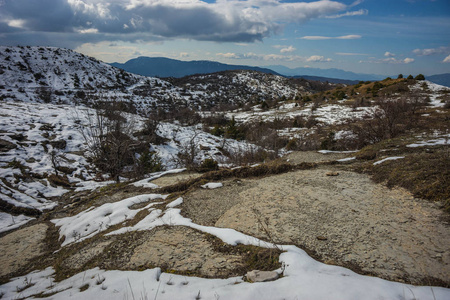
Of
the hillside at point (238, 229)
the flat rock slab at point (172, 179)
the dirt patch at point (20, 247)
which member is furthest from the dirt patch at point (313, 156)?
the dirt patch at point (20, 247)

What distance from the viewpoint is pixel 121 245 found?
4.75m

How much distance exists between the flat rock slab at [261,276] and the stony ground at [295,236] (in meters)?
0.25

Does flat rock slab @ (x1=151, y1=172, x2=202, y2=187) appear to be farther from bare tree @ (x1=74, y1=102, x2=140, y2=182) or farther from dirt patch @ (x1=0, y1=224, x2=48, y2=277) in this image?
dirt patch @ (x1=0, y1=224, x2=48, y2=277)

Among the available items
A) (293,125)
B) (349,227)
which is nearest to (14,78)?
(293,125)

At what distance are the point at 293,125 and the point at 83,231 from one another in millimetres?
29114

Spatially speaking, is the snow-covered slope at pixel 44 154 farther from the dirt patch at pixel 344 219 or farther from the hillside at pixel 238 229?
the dirt patch at pixel 344 219

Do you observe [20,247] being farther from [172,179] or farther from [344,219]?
[344,219]

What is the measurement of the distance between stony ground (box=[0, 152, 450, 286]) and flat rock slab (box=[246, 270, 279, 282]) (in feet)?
0.82

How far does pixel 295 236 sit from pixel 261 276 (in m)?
1.49

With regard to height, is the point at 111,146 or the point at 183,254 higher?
the point at 183,254

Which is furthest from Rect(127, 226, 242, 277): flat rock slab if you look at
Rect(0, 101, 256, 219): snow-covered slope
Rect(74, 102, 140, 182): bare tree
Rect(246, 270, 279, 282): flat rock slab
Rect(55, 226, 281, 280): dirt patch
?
Rect(0, 101, 256, 219): snow-covered slope

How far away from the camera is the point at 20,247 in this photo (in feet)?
20.6

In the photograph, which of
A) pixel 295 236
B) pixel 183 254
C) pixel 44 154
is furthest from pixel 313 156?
pixel 44 154

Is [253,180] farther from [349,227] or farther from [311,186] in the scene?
[349,227]
